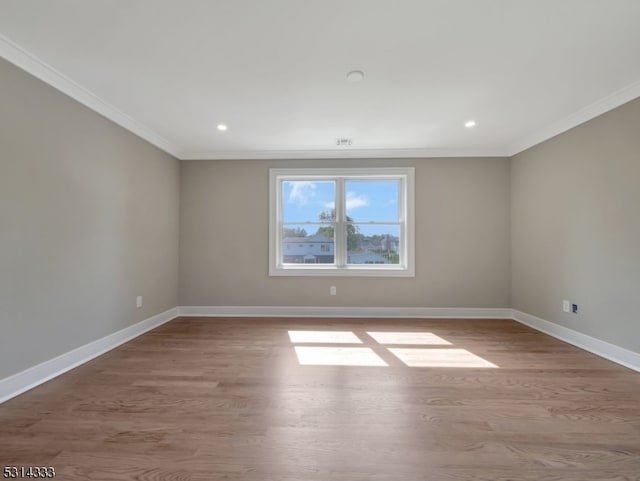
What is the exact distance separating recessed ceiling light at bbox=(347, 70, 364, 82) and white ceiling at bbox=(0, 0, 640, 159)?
0.05 metres

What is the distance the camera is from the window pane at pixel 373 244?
4.32 metres

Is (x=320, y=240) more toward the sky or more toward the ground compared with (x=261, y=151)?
more toward the ground

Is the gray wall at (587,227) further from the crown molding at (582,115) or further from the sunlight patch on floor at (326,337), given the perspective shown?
the sunlight patch on floor at (326,337)

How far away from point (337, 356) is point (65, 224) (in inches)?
103

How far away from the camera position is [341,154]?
4.17 m

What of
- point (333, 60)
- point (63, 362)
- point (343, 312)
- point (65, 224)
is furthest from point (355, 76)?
point (63, 362)

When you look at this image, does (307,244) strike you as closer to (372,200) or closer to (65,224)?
(372,200)

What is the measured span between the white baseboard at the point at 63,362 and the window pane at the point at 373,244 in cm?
287

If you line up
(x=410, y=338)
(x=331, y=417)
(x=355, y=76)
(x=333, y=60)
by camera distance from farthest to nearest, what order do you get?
(x=410, y=338), (x=355, y=76), (x=333, y=60), (x=331, y=417)

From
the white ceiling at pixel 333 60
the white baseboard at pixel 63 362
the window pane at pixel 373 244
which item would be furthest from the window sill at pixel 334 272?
the white ceiling at pixel 333 60

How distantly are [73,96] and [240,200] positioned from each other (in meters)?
2.12

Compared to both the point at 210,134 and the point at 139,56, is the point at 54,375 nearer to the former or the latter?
the point at 139,56

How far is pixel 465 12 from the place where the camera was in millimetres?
1647

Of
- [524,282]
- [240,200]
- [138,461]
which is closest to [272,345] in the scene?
[138,461]
